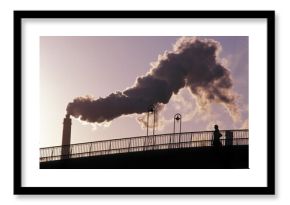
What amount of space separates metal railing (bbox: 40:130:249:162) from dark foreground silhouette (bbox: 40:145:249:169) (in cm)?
4

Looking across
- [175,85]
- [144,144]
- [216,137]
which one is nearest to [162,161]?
[144,144]

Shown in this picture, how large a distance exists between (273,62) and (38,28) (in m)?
1.83

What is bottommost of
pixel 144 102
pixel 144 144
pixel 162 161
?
pixel 162 161

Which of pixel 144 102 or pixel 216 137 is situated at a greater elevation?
pixel 144 102

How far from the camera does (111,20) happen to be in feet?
10.6

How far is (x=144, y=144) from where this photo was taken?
3180 millimetres

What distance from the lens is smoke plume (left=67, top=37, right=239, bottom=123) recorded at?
3191 millimetres

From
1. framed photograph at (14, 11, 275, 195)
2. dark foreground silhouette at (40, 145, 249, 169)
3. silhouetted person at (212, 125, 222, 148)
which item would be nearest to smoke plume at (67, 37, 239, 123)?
framed photograph at (14, 11, 275, 195)

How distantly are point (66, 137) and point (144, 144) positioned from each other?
0.59 meters

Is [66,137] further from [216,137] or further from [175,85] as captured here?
[216,137]

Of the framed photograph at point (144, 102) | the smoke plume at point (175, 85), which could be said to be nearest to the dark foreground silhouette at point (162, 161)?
the framed photograph at point (144, 102)

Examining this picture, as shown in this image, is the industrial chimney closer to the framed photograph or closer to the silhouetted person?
the framed photograph
